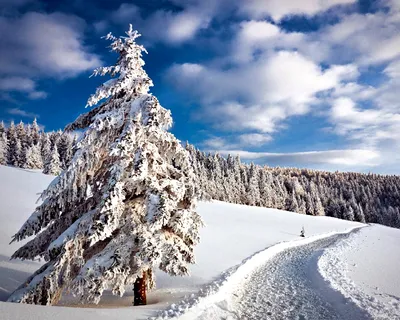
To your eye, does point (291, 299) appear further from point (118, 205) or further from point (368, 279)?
point (118, 205)

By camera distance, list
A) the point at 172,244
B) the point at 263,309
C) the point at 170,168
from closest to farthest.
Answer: the point at 172,244 < the point at 263,309 < the point at 170,168

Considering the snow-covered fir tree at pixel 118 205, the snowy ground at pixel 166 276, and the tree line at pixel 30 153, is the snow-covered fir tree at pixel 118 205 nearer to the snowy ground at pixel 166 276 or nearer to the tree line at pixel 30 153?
the snowy ground at pixel 166 276

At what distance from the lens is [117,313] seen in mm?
Result: 7445

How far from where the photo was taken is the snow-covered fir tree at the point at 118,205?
8.50 m

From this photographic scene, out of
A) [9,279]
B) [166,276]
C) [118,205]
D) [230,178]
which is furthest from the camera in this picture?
[230,178]

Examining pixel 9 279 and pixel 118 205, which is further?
pixel 9 279

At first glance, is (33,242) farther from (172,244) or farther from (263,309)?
(263,309)

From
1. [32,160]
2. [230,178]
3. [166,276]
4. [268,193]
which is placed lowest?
[166,276]

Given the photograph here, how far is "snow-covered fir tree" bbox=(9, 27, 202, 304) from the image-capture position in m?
8.50

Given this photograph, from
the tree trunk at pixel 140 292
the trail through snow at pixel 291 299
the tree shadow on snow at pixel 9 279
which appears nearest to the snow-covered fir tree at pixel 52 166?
the tree shadow on snow at pixel 9 279

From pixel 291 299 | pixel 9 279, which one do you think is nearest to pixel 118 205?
pixel 291 299

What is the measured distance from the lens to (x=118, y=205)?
29.4 ft

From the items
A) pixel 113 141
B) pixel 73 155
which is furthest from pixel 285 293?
pixel 73 155

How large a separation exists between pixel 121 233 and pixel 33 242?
3607mm
